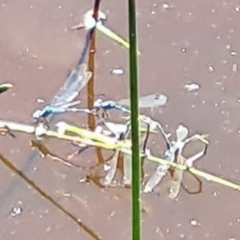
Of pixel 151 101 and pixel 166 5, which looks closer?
pixel 151 101

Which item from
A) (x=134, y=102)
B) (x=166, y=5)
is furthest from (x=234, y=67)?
(x=134, y=102)

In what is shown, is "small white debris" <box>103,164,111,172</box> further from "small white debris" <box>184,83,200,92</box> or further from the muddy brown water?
"small white debris" <box>184,83,200,92</box>

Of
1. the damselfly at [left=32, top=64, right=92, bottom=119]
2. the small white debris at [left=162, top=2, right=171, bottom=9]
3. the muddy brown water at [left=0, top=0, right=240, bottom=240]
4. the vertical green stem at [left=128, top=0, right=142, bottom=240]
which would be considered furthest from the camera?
the small white debris at [left=162, top=2, right=171, bottom=9]

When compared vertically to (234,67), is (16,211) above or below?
below

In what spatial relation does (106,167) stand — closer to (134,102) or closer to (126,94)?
(126,94)

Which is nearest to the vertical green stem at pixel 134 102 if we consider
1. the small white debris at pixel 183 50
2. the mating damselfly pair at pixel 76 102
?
the mating damselfly pair at pixel 76 102

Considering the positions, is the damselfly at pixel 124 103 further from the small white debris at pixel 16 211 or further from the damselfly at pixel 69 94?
the small white debris at pixel 16 211

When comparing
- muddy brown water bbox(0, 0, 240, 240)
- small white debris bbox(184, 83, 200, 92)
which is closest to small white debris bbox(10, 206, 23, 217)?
muddy brown water bbox(0, 0, 240, 240)

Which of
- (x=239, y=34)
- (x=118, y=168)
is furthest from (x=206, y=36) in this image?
(x=118, y=168)
